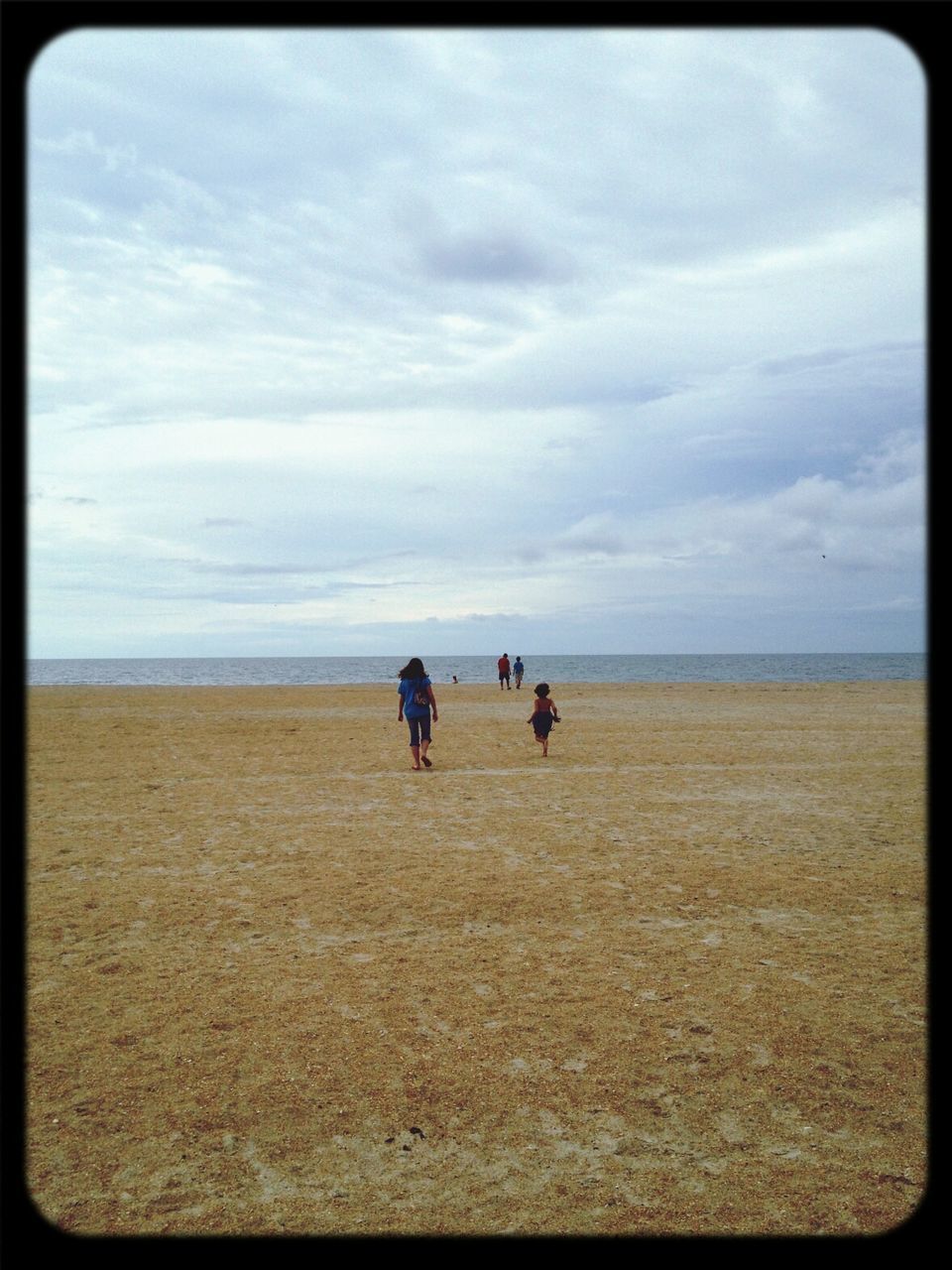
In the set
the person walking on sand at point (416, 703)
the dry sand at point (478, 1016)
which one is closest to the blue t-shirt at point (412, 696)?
the person walking on sand at point (416, 703)


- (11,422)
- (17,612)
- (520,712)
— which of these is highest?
(11,422)

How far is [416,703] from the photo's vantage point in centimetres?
1439

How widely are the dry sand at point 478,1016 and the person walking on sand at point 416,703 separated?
3.03 meters

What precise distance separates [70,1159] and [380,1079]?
1.42 meters

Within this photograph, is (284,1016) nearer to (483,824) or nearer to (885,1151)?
(885,1151)

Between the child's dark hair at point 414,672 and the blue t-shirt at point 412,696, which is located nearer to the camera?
the child's dark hair at point 414,672

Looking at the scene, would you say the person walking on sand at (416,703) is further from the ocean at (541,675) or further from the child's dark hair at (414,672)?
the ocean at (541,675)

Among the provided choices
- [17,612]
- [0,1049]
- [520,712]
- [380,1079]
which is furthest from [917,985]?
[520,712]

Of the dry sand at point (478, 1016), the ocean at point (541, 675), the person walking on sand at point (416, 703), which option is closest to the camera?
the dry sand at point (478, 1016)

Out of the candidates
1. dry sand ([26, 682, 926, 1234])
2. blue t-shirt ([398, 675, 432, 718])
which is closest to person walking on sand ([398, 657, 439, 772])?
blue t-shirt ([398, 675, 432, 718])

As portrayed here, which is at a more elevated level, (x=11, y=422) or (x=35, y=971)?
(x=11, y=422)

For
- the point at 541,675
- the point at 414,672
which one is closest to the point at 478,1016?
the point at 414,672

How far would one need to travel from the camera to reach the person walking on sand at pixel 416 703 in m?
14.1

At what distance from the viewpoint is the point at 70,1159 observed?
11.8 ft
